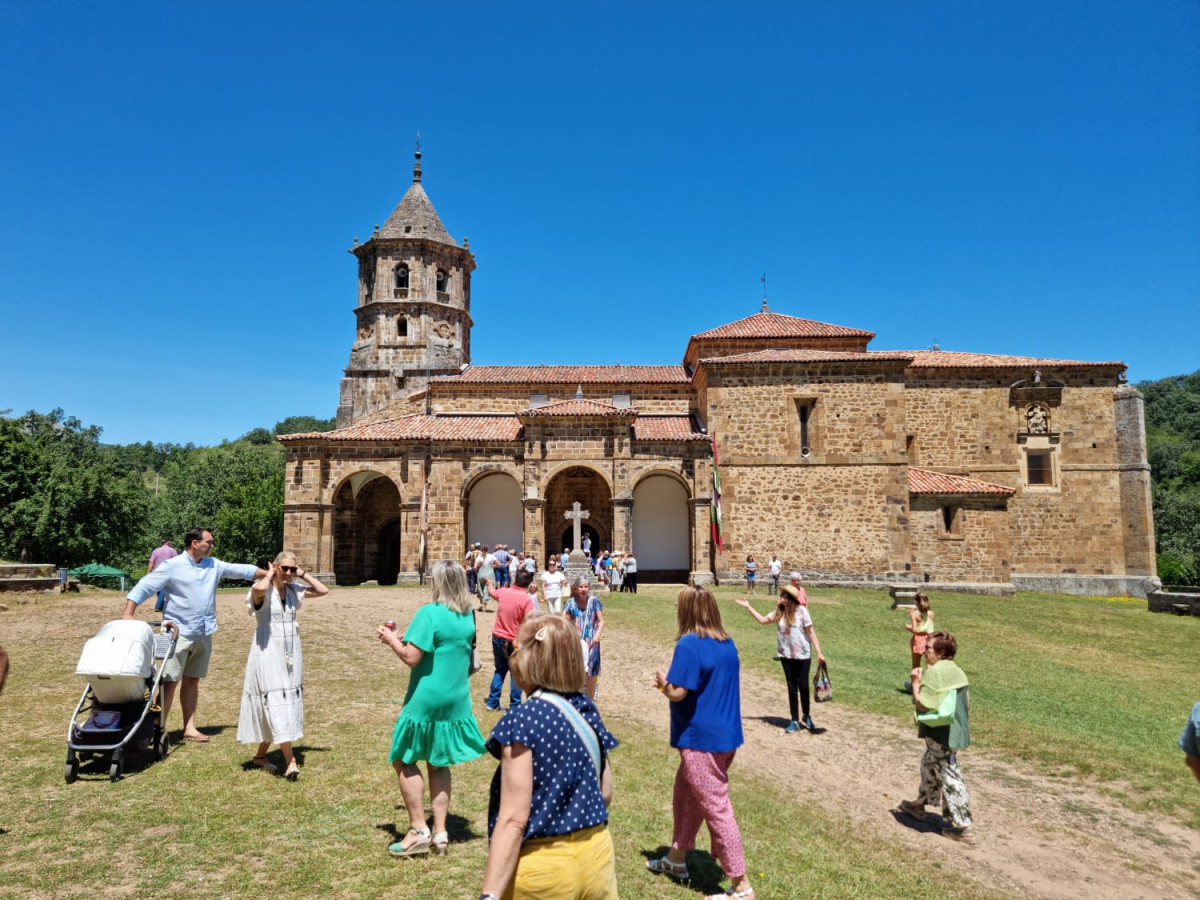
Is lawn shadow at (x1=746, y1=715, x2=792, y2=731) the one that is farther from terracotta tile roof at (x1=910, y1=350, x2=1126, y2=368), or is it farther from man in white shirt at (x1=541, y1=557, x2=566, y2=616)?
terracotta tile roof at (x1=910, y1=350, x2=1126, y2=368)

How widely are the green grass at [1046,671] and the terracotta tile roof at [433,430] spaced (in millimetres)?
8466

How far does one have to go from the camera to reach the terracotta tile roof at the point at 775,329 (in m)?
25.6

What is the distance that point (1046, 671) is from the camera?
11.4m

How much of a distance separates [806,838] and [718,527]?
1774 cm

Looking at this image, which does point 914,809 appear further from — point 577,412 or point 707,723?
point 577,412

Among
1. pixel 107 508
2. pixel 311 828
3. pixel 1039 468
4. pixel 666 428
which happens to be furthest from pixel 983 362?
pixel 107 508

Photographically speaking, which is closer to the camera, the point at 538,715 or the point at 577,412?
the point at 538,715

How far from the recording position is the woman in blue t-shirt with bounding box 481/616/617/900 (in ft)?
7.38

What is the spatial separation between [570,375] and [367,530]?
10322mm

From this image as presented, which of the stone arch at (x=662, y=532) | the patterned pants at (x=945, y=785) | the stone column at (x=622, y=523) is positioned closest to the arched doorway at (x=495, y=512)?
the stone column at (x=622, y=523)

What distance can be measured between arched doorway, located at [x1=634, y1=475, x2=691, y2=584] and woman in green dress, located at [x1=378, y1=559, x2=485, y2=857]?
21.4 m

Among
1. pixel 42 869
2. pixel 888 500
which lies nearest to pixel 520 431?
pixel 888 500

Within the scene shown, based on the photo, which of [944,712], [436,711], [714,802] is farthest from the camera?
[944,712]

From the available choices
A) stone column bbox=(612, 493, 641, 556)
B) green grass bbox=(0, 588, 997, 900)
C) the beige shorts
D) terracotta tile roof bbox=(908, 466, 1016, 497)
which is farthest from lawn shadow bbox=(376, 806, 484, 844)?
terracotta tile roof bbox=(908, 466, 1016, 497)
